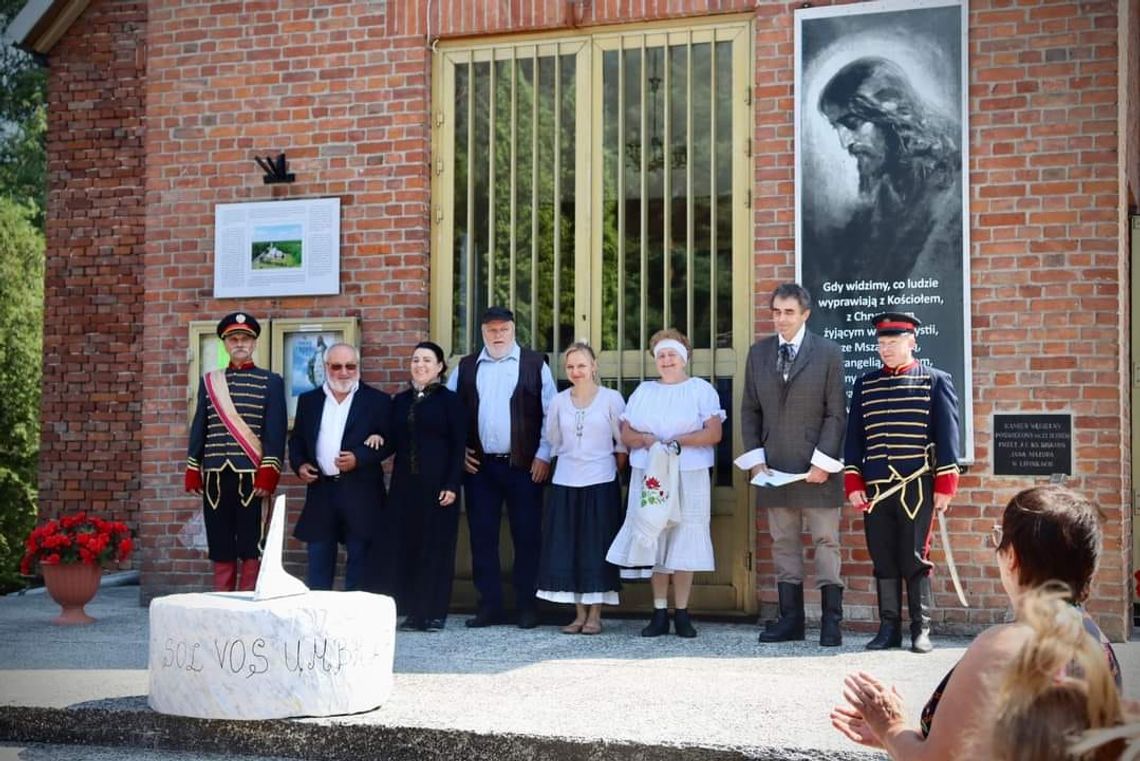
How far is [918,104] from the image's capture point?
844 centimetres

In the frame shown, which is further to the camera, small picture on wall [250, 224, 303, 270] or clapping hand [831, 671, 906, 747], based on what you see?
small picture on wall [250, 224, 303, 270]

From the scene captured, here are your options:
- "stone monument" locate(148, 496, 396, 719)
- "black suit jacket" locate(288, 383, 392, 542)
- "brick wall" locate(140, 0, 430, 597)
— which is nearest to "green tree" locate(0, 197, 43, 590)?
"brick wall" locate(140, 0, 430, 597)

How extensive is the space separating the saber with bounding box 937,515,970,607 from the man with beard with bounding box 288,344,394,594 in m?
3.27

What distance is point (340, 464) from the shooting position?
28.2 ft

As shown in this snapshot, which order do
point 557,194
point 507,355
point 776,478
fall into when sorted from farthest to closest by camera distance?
point 557,194
point 507,355
point 776,478

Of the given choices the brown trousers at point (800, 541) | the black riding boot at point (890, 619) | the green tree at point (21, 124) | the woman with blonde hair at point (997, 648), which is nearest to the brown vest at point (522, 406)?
the brown trousers at point (800, 541)

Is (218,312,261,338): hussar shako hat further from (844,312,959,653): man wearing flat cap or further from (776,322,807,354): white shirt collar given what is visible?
(844,312,959,653): man wearing flat cap

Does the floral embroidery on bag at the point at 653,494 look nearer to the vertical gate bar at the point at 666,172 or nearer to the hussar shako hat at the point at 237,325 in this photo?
the vertical gate bar at the point at 666,172

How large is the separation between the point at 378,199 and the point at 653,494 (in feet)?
9.76

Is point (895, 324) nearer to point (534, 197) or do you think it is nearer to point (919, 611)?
point (919, 611)

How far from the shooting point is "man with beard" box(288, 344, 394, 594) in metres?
8.65

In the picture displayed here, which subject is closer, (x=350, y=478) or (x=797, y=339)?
(x=797, y=339)

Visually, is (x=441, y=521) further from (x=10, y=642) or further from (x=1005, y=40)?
(x=1005, y=40)

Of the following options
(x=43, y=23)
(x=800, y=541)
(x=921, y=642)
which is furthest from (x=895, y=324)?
(x=43, y=23)
